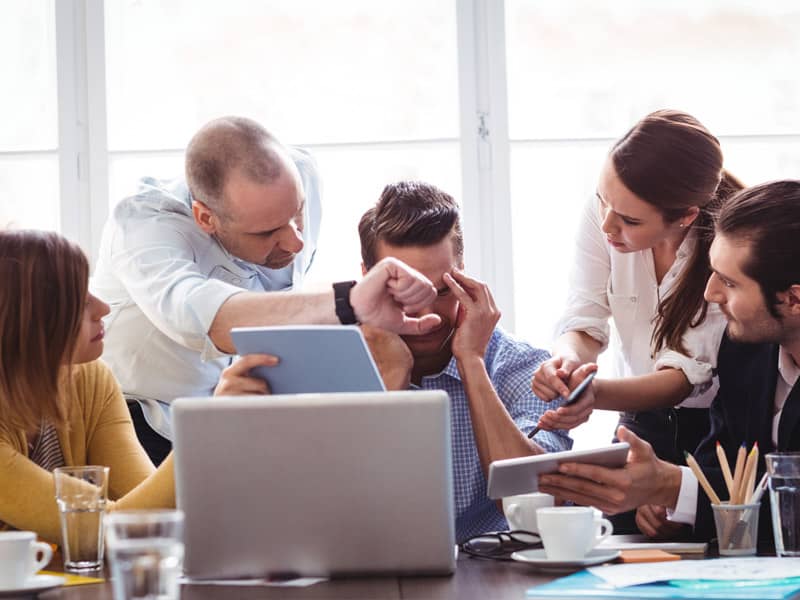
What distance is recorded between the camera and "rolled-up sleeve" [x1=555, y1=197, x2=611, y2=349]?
2711mm

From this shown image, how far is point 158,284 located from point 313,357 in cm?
87

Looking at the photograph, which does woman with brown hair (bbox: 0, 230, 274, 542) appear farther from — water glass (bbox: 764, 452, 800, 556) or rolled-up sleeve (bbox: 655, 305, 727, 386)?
rolled-up sleeve (bbox: 655, 305, 727, 386)

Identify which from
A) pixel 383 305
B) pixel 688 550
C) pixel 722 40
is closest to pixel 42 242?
pixel 383 305

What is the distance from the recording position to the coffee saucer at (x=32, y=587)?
1380mm

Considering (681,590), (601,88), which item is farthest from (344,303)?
(601,88)

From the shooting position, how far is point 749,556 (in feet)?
5.19

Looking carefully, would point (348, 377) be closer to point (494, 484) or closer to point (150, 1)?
point (494, 484)

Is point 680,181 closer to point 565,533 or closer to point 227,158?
point 227,158

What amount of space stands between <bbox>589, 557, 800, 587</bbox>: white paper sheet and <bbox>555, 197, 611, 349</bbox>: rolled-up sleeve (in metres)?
1.22

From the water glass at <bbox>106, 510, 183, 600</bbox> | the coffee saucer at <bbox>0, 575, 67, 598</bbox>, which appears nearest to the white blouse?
the coffee saucer at <bbox>0, 575, 67, 598</bbox>

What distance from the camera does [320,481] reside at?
4.55 ft

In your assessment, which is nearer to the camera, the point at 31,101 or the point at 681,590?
the point at 681,590

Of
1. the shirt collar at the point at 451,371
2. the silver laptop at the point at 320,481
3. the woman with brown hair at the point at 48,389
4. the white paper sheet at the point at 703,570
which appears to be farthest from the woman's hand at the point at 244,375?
the shirt collar at the point at 451,371

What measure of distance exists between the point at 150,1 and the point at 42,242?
6.29 ft
